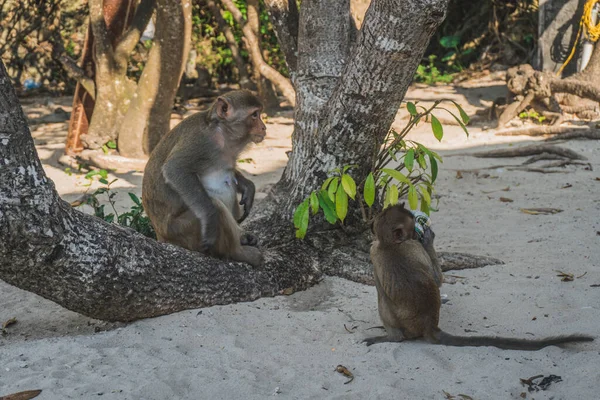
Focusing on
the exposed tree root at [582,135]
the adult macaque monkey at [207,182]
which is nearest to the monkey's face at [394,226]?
the adult macaque monkey at [207,182]

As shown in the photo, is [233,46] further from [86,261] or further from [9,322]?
[86,261]

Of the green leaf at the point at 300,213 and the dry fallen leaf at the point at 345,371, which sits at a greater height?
the green leaf at the point at 300,213

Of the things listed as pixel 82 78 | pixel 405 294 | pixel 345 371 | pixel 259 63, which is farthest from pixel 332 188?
pixel 82 78

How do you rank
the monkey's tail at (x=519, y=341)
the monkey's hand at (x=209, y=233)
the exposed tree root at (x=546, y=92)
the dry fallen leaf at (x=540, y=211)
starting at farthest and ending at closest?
1. the exposed tree root at (x=546, y=92)
2. the dry fallen leaf at (x=540, y=211)
3. the monkey's hand at (x=209, y=233)
4. the monkey's tail at (x=519, y=341)

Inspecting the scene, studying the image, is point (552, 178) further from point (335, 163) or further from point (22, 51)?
point (22, 51)

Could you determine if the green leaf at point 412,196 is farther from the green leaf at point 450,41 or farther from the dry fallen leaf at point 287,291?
the green leaf at point 450,41

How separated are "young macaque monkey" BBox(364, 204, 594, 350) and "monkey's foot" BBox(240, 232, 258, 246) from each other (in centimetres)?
108

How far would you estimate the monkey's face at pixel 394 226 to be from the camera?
13.9 ft

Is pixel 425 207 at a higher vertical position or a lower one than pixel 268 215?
higher

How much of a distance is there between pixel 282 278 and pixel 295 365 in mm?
1106

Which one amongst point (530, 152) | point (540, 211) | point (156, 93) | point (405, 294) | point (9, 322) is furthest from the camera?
point (156, 93)

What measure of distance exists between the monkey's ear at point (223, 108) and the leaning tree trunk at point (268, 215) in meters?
0.51

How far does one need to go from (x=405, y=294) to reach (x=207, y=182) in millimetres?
1788

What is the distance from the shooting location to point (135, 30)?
10000mm
